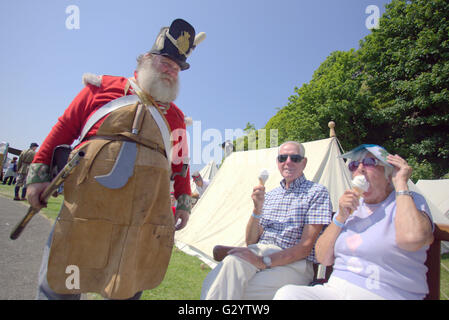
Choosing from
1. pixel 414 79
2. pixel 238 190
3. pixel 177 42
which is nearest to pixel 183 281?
pixel 238 190

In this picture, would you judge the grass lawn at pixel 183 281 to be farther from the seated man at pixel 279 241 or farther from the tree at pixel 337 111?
the tree at pixel 337 111

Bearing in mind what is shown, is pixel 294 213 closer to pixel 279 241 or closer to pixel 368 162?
pixel 279 241

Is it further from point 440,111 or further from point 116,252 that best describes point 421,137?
point 116,252

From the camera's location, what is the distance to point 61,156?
4.99 ft

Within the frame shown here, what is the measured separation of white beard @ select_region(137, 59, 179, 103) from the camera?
171 cm

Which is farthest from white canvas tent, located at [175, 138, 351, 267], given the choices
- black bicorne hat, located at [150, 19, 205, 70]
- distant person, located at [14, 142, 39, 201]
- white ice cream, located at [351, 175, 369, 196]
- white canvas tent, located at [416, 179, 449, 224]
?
distant person, located at [14, 142, 39, 201]

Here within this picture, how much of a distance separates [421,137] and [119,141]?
1724cm

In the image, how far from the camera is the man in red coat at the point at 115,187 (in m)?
1.34

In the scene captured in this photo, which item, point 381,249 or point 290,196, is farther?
point 290,196

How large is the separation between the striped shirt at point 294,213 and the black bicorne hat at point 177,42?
126 cm

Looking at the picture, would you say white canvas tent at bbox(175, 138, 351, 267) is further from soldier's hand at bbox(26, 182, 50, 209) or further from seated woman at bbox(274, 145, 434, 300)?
soldier's hand at bbox(26, 182, 50, 209)

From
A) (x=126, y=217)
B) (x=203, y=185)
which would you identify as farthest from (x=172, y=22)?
(x=203, y=185)

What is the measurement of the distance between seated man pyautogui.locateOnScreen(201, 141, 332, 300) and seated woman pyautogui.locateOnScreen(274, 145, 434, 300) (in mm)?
168

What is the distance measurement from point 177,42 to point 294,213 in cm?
146
